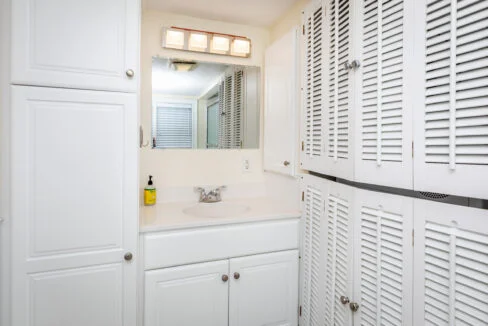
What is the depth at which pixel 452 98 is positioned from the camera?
858 mm

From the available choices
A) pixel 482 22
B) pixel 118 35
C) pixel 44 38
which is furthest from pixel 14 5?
pixel 482 22

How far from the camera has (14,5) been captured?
124 cm

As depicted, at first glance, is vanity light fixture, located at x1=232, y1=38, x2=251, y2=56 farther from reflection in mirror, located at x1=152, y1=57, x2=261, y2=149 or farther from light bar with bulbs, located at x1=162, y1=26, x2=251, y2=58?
reflection in mirror, located at x1=152, y1=57, x2=261, y2=149

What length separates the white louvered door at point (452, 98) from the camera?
794 millimetres

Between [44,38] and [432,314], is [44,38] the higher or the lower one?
the higher one

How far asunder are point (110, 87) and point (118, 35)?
0.84 ft

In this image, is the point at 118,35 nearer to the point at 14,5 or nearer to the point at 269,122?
the point at 14,5

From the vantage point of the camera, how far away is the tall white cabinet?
127 centimetres

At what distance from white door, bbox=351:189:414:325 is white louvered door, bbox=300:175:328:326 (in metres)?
0.30

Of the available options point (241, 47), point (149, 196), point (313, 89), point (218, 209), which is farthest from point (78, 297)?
point (241, 47)

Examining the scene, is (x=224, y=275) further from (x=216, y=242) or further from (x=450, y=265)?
(x=450, y=265)

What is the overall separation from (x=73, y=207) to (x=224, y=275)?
87 cm

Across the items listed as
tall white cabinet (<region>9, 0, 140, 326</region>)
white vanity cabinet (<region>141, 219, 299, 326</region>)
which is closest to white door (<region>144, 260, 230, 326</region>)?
white vanity cabinet (<region>141, 219, 299, 326</region>)

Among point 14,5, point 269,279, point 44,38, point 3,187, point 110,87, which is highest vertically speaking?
point 14,5
